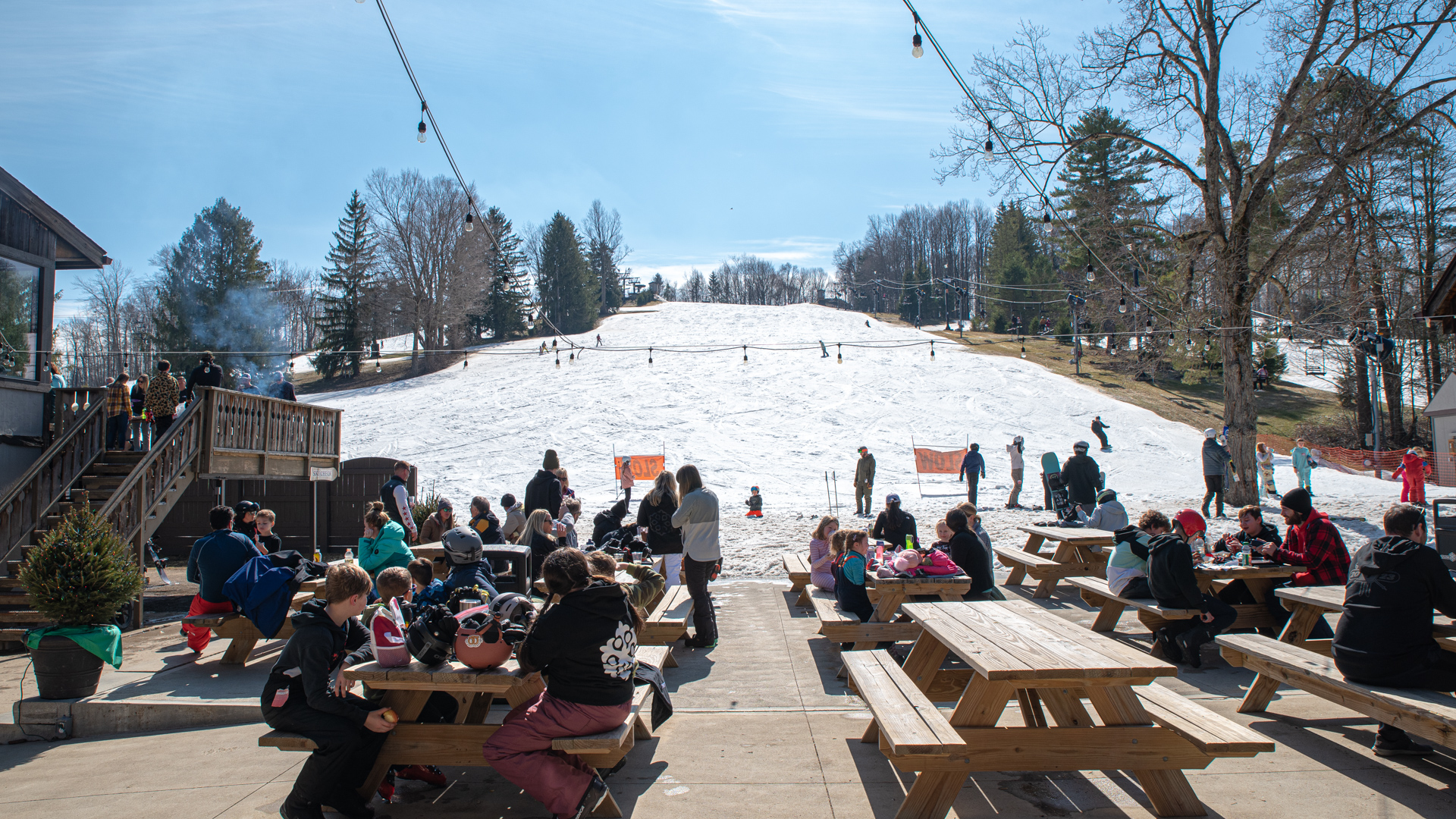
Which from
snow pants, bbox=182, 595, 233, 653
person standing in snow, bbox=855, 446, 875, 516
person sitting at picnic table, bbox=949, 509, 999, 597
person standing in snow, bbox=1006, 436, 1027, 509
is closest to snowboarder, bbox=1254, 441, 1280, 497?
person standing in snow, bbox=1006, 436, 1027, 509

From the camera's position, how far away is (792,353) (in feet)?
135

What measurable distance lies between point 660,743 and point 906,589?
114 inches

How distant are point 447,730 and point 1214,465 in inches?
658

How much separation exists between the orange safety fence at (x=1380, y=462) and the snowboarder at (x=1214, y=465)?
9482 millimetres

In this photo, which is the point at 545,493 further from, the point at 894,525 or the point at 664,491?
the point at 894,525

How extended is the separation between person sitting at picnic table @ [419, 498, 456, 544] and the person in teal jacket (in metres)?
2.43

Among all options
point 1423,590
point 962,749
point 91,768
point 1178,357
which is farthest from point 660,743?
point 1178,357

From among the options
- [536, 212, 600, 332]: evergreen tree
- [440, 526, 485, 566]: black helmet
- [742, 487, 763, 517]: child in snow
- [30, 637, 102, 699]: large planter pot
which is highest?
[536, 212, 600, 332]: evergreen tree

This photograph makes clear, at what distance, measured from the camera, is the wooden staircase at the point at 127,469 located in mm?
9547

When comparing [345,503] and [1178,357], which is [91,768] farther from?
[1178,357]

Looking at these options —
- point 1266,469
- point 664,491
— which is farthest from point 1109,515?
point 1266,469

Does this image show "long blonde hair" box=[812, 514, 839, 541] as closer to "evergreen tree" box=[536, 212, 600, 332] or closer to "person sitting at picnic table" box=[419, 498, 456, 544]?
"person sitting at picnic table" box=[419, 498, 456, 544]

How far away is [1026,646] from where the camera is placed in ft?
13.2

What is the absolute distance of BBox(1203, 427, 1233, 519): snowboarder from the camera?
52.2 ft
